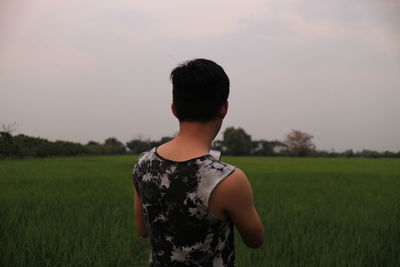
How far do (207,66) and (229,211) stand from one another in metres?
0.47


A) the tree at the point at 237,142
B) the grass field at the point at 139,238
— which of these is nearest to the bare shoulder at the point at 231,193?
the grass field at the point at 139,238

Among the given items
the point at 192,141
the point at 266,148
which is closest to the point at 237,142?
the point at 266,148

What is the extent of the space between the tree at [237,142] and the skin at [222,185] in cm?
4708

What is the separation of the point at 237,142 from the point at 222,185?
2070 inches

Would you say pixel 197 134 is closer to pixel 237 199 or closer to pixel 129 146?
pixel 237 199

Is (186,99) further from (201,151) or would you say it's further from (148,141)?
(148,141)

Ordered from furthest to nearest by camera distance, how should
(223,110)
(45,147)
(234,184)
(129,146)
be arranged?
(129,146)
(45,147)
(223,110)
(234,184)

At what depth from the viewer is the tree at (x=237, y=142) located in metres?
50.2

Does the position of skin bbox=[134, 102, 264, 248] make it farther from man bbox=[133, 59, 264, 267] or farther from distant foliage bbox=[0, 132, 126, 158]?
distant foliage bbox=[0, 132, 126, 158]

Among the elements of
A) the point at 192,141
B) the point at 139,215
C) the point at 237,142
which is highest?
the point at 237,142

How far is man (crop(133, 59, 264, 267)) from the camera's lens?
105 centimetres

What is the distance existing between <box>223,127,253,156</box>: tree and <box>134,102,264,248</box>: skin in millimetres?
47077

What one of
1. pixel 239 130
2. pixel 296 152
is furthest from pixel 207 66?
pixel 296 152

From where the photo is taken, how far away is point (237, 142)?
2098 inches
